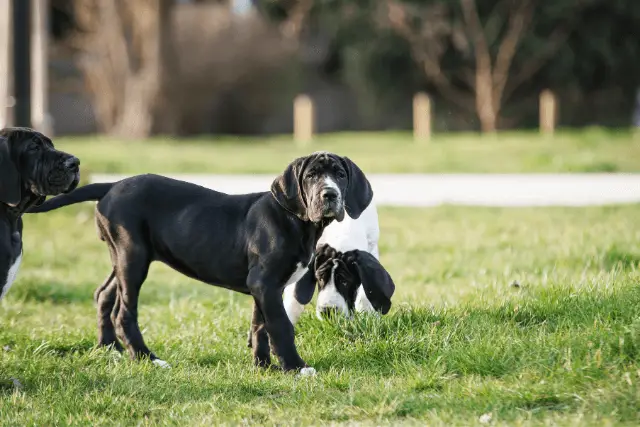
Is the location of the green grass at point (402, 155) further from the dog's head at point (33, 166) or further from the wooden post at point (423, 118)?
the dog's head at point (33, 166)

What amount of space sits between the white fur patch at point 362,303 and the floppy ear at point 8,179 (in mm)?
1874

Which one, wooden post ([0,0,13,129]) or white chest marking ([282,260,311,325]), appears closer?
white chest marking ([282,260,311,325])

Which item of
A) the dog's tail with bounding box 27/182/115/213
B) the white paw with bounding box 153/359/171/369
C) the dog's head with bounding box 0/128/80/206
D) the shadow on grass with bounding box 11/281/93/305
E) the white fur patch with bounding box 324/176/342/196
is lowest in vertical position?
the shadow on grass with bounding box 11/281/93/305

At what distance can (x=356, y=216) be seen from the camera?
488 cm

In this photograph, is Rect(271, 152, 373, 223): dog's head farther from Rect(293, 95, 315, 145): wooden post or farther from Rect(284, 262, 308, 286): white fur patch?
Rect(293, 95, 315, 145): wooden post

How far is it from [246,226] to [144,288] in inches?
125

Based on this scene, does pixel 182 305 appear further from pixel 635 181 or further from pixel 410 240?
pixel 635 181

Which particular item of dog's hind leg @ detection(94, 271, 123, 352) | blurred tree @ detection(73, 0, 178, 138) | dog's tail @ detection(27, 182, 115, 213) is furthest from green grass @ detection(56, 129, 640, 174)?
dog's tail @ detection(27, 182, 115, 213)

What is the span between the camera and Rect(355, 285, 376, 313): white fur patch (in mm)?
5328

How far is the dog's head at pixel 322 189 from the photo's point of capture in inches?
181

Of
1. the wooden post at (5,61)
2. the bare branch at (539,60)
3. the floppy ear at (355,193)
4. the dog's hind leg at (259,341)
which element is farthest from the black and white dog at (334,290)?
the bare branch at (539,60)

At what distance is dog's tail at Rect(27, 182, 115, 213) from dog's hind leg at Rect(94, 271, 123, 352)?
1.64 ft

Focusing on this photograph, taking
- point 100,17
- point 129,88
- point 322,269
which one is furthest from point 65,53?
point 322,269

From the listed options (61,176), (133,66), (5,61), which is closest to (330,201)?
(61,176)
